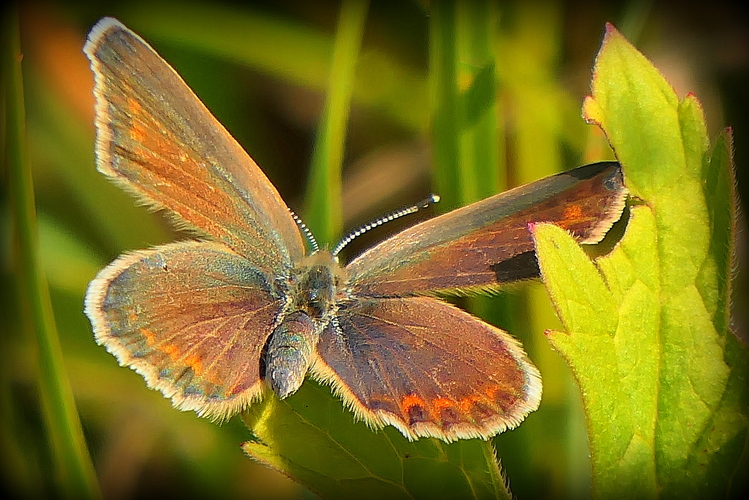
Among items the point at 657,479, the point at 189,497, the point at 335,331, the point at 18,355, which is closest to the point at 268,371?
the point at 335,331

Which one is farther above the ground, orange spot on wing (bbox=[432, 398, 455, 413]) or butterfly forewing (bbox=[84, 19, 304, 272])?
butterfly forewing (bbox=[84, 19, 304, 272])

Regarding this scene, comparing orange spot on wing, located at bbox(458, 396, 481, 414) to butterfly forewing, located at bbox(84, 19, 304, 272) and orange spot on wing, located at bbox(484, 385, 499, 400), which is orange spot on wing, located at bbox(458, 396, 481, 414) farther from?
butterfly forewing, located at bbox(84, 19, 304, 272)

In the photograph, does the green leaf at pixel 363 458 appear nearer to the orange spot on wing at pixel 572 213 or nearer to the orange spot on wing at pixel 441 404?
the orange spot on wing at pixel 441 404

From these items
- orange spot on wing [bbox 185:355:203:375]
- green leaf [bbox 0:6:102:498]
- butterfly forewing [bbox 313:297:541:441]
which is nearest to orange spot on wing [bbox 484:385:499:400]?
butterfly forewing [bbox 313:297:541:441]

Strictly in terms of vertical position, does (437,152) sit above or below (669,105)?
above

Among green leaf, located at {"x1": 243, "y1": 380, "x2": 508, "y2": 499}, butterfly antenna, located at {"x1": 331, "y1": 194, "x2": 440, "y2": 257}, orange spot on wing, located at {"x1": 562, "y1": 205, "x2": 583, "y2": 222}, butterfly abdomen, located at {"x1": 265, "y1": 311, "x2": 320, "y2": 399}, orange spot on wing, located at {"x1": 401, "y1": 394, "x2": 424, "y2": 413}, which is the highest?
butterfly antenna, located at {"x1": 331, "y1": 194, "x2": 440, "y2": 257}

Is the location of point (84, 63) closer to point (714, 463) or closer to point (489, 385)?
point (489, 385)
